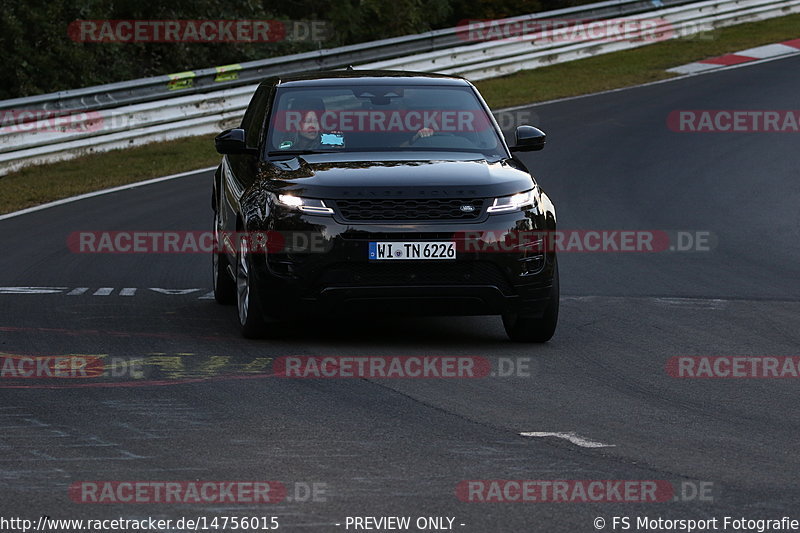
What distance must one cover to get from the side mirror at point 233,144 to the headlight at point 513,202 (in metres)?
1.97

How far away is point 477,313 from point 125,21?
22.8 meters

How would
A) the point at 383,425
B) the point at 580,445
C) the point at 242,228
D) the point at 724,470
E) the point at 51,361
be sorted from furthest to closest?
1. the point at 242,228
2. the point at 51,361
3. the point at 383,425
4. the point at 580,445
5. the point at 724,470

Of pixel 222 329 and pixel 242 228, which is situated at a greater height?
pixel 242 228

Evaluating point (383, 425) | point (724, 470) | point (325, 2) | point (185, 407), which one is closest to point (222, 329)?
point (185, 407)

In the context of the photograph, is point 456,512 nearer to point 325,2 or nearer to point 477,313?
point 477,313

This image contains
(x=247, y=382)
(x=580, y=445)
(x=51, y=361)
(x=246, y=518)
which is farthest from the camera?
(x=51, y=361)

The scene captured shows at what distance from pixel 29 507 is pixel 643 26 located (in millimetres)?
27046

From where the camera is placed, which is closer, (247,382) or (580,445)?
(580,445)

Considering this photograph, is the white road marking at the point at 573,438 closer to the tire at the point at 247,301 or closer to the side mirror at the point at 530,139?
the tire at the point at 247,301

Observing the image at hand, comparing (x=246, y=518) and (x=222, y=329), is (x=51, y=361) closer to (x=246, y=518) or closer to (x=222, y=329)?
(x=222, y=329)

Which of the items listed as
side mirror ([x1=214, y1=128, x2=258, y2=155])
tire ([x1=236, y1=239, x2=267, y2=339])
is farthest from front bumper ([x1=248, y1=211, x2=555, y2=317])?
side mirror ([x1=214, y1=128, x2=258, y2=155])

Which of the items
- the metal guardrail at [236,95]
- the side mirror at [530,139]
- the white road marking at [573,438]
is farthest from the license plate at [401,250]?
the metal guardrail at [236,95]

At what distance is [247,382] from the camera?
8.32 metres

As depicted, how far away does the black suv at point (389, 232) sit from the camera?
9.06 metres
